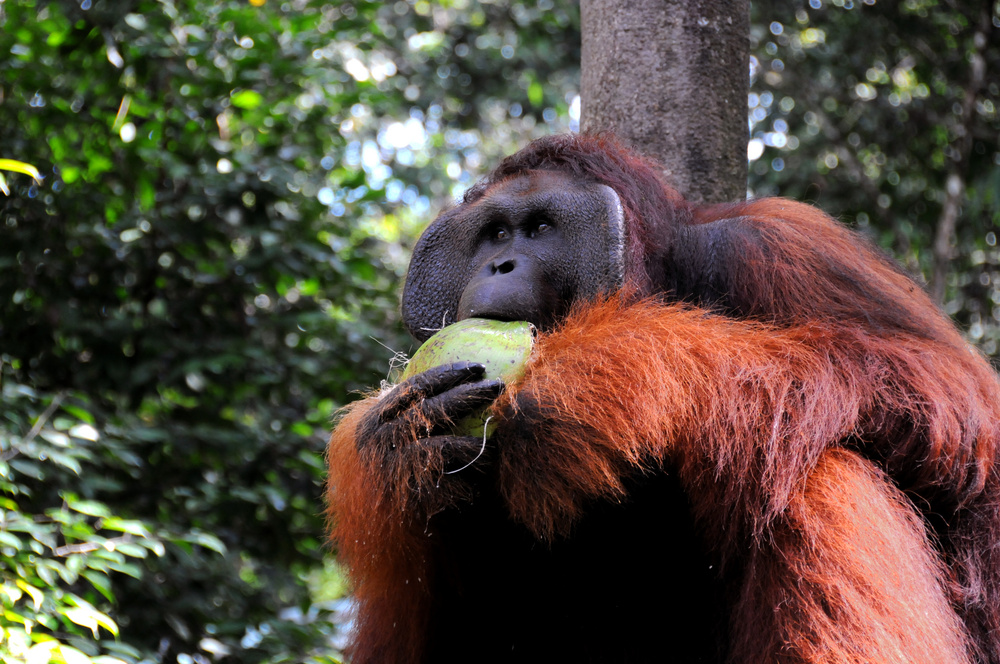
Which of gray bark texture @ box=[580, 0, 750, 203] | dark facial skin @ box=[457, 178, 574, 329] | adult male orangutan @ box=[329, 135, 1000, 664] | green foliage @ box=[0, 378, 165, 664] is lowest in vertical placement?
green foliage @ box=[0, 378, 165, 664]

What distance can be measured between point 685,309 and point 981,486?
0.78 meters

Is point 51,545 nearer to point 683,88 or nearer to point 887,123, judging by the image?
point 683,88

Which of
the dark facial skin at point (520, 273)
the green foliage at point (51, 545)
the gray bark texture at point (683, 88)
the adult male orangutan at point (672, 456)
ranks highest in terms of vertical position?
the gray bark texture at point (683, 88)

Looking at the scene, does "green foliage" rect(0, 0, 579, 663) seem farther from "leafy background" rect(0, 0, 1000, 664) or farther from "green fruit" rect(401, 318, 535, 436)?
"green fruit" rect(401, 318, 535, 436)

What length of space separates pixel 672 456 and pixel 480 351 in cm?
49

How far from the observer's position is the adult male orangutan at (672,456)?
6.08ft

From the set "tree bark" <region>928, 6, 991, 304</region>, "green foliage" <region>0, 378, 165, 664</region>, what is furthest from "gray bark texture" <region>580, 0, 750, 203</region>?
"tree bark" <region>928, 6, 991, 304</region>

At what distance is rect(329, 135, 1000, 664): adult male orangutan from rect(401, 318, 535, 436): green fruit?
1.2 inches

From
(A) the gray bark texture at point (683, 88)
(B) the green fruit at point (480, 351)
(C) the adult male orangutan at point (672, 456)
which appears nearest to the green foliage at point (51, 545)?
(C) the adult male orangutan at point (672, 456)

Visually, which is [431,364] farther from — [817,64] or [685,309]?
[817,64]

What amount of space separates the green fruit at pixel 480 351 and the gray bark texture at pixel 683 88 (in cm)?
117

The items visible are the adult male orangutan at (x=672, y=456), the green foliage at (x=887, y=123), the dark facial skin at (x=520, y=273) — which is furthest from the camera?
the green foliage at (x=887, y=123)

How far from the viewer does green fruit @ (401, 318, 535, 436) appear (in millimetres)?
1913

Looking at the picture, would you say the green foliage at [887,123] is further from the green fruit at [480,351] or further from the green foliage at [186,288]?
the green fruit at [480,351]
